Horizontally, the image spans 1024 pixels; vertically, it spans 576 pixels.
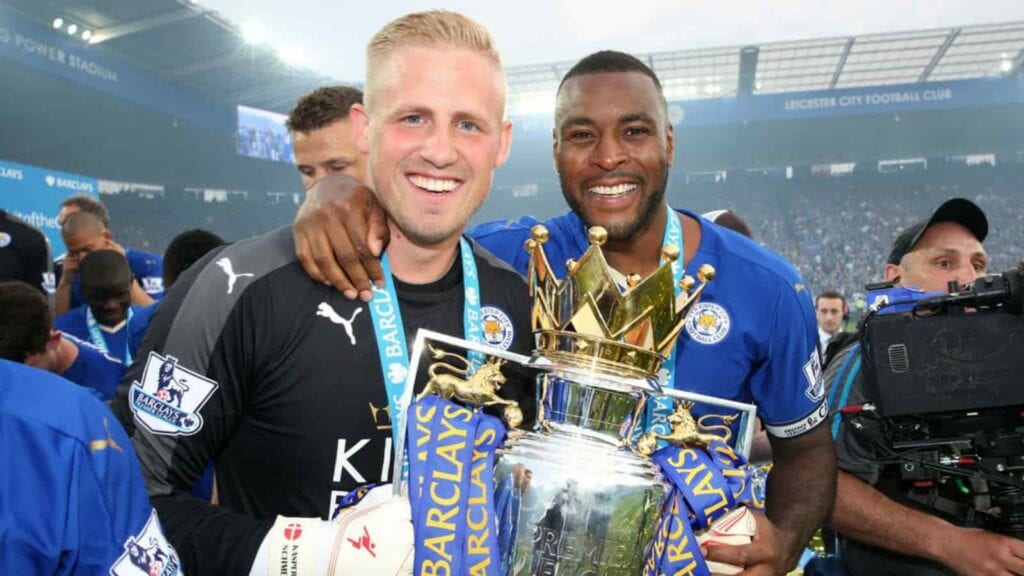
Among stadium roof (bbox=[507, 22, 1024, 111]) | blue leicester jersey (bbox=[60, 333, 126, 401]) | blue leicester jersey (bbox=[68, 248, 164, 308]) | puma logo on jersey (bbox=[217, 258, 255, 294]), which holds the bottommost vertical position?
blue leicester jersey (bbox=[60, 333, 126, 401])

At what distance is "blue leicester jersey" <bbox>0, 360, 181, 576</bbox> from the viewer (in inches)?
41.4

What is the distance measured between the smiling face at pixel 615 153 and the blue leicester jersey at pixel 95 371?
255 cm

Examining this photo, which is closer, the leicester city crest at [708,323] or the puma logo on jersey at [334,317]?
the puma logo on jersey at [334,317]

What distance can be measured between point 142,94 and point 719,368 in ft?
61.2

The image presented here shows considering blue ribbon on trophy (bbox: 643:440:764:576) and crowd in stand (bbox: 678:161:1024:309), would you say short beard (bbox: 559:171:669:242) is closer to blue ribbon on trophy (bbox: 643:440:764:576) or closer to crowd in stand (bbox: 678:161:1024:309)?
blue ribbon on trophy (bbox: 643:440:764:576)

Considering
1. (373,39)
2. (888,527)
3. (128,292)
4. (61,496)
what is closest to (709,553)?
(61,496)

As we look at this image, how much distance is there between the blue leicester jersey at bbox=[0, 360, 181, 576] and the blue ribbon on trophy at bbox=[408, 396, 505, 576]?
0.39 metres

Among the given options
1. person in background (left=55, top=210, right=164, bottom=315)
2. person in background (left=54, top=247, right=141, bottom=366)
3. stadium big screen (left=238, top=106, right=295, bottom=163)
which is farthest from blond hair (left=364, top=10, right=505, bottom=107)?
stadium big screen (left=238, top=106, right=295, bottom=163)

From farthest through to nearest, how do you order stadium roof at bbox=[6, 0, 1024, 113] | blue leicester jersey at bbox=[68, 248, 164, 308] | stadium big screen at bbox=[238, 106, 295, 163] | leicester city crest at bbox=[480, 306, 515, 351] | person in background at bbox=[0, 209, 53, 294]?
1. stadium big screen at bbox=[238, 106, 295, 163]
2. stadium roof at bbox=[6, 0, 1024, 113]
3. blue leicester jersey at bbox=[68, 248, 164, 308]
4. person in background at bbox=[0, 209, 53, 294]
5. leicester city crest at bbox=[480, 306, 515, 351]

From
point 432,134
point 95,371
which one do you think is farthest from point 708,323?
point 95,371

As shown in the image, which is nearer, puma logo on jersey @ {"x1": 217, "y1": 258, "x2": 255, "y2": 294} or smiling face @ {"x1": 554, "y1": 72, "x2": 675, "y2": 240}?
puma logo on jersey @ {"x1": 217, "y1": 258, "x2": 255, "y2": 294}

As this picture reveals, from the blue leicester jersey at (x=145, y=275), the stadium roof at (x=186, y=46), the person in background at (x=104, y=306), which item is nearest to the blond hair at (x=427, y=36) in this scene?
the person in background at (x=104, y=306)

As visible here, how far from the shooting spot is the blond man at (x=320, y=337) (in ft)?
4.57

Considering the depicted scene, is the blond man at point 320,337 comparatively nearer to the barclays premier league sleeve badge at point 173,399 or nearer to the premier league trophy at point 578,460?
the barclays premier league sleeve badge at point 173,399
